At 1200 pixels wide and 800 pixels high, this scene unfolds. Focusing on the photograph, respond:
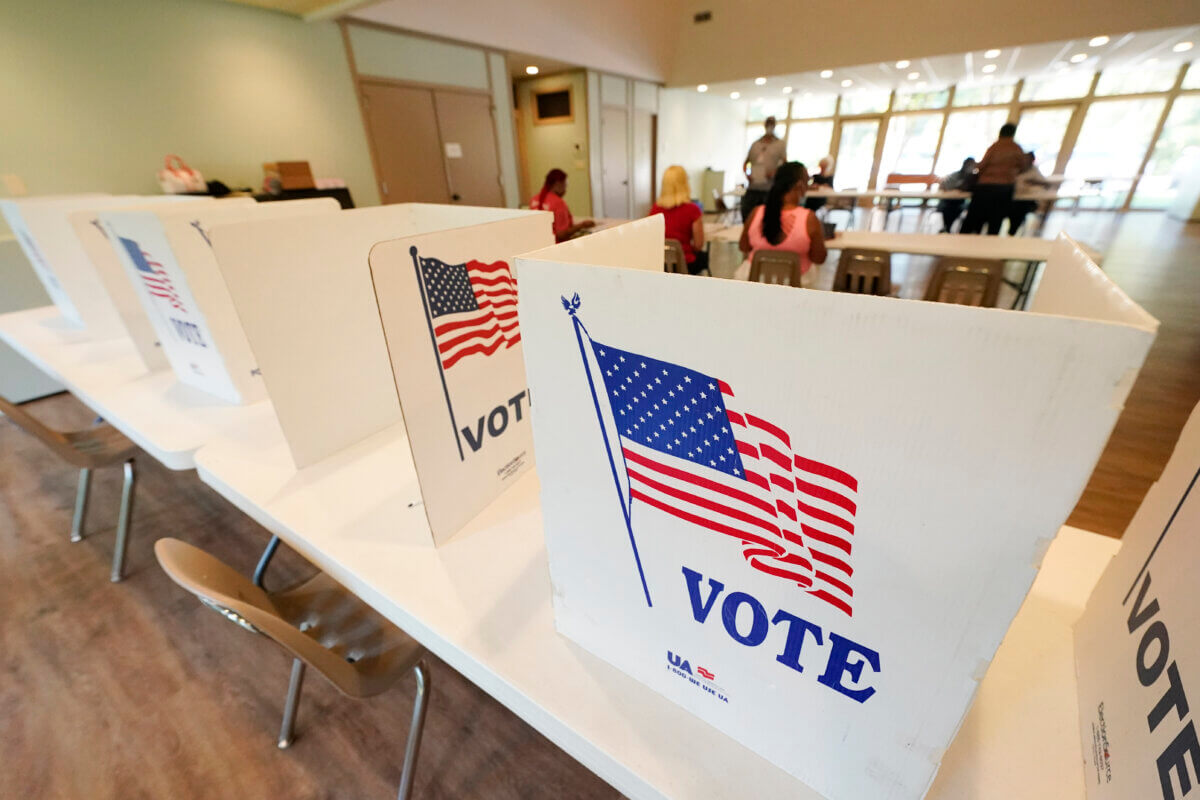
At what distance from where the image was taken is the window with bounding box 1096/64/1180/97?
8.31 meters

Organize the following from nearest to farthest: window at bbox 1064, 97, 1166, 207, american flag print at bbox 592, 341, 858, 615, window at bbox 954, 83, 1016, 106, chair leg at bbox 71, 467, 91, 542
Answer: american flag print at bbox 592, 341, 858, 615 < chair leg at bbox 71, 467, 91, 542 < window at bbox 1064, 97, 1166, 207 < window at bbox 954, 83, 1016, 106

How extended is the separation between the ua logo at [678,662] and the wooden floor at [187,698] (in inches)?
33.5

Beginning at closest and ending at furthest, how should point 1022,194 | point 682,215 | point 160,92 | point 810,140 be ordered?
1. point 682,215
2. point 160,92
3. point 1022,194
4. point 810,140

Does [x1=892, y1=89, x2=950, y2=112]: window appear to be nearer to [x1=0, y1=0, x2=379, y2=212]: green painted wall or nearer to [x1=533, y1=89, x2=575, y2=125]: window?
[x1=533, y1=89, x2=575, y2=125]: window

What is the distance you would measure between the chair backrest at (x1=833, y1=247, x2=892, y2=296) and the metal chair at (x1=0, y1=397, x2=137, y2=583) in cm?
342

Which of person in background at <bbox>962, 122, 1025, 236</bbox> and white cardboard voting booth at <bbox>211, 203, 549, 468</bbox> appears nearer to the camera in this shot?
white cardboard voting booth at <bbox>211, 203, 549, 468</bbox>

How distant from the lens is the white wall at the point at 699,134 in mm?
8797

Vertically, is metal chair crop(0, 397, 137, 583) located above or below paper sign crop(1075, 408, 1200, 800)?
below

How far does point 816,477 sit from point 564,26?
7417mm

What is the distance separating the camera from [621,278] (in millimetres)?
451

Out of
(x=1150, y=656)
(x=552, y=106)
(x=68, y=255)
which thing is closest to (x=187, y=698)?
(x=68, y=255)

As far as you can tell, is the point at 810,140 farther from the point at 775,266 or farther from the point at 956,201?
the point at 775,266

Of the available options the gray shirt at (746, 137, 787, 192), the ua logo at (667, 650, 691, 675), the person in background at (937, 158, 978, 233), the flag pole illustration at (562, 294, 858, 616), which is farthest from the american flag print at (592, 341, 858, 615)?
the person in background at (937, 158, 978, 233)

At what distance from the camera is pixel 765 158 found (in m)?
5.45
